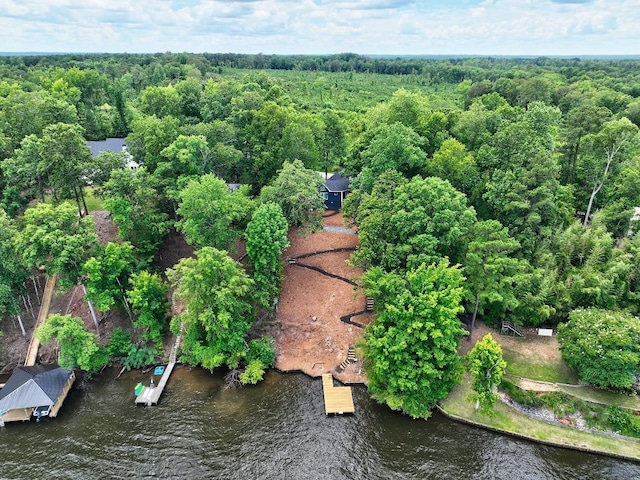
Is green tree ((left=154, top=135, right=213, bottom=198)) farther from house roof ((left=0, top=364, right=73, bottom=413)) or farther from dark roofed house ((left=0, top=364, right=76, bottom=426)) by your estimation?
dark roofed house ((left=0, top=364, right=76, bottom=426))

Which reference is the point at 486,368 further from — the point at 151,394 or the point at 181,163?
the point at 181,163

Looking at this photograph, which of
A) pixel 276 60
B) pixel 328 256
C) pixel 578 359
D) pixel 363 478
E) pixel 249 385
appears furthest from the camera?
pixel 276 60

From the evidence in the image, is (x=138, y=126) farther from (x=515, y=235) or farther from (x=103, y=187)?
(x=515, y=235)

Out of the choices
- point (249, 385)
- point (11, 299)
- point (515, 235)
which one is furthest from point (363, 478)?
point (11, 299)

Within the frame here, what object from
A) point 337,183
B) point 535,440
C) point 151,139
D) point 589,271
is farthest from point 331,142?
point 535,440

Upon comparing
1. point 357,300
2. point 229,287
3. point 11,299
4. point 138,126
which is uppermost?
point 138,126

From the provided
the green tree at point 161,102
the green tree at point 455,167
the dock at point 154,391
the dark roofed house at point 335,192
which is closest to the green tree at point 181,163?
the dock at point 154,391
